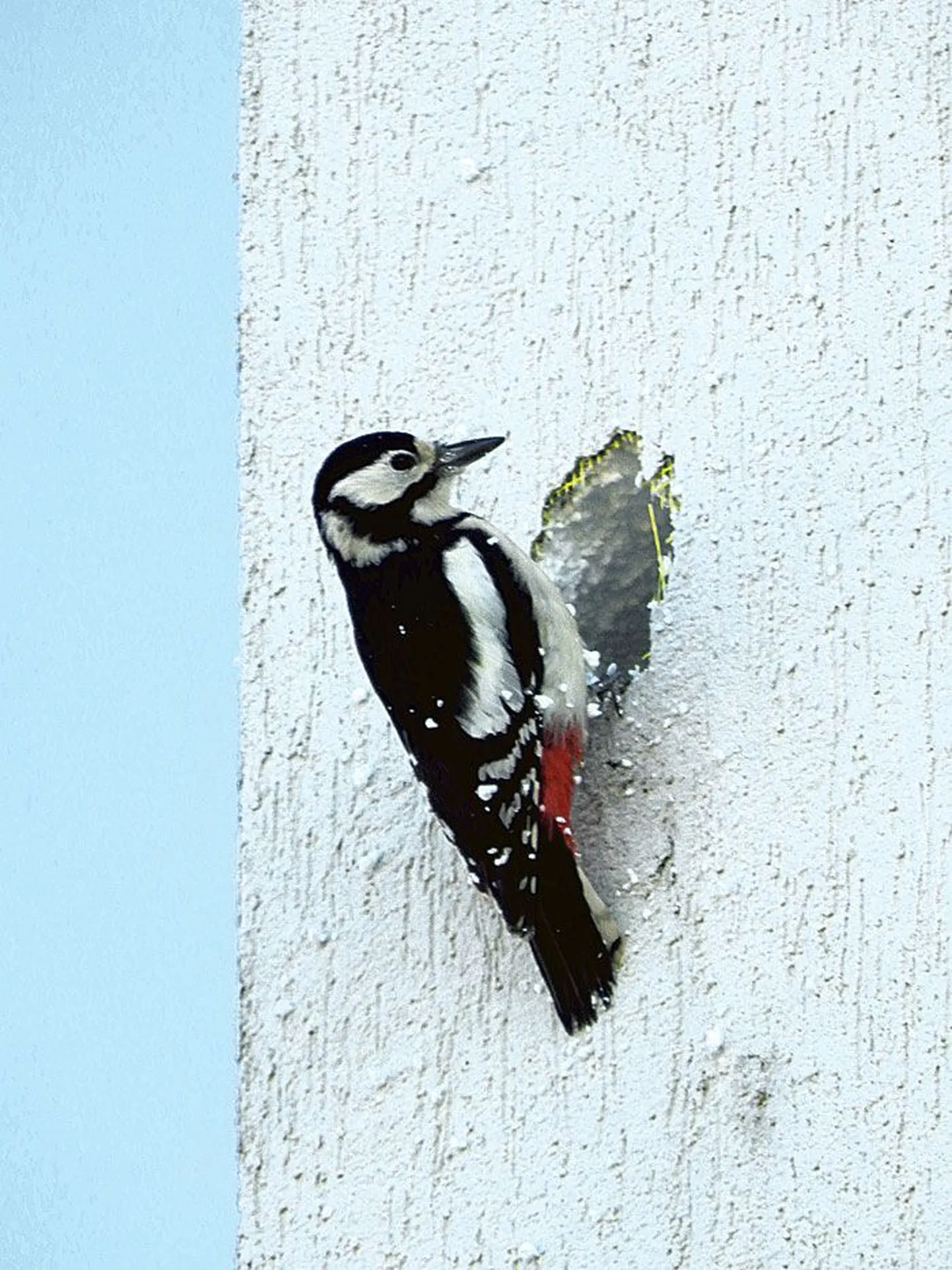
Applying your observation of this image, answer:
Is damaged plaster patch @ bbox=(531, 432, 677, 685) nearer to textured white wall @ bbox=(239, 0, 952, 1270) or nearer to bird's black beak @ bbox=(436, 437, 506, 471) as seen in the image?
textured white wall @ bbox=(239, 0, 952, 1270)

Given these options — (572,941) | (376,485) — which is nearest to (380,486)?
(376,485)

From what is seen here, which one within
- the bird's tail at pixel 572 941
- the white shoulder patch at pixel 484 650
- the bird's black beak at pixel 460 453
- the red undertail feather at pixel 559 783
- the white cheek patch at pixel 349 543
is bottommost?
the bird's tail at pixel 572 941

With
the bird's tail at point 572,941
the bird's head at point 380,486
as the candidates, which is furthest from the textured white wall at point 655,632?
the bird's head at point 380,486

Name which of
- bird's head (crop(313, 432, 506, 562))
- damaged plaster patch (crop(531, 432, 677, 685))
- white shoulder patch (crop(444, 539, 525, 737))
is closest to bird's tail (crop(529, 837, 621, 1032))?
white shoulder patch (crop(444, 539, 525, 737))

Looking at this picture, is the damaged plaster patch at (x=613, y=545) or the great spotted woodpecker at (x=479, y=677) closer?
the great spotted woodpecker at (x=479, y=677)

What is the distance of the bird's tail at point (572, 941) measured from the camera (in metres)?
1.91

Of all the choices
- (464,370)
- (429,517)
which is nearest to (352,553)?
(429,517)

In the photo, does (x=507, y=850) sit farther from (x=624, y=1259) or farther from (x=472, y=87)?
(x=472, y=87)

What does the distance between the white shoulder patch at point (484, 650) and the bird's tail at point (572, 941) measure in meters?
0.13

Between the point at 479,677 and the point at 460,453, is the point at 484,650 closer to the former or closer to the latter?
the point at 479,677

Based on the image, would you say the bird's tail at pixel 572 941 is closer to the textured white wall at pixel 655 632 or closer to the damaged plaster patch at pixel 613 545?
the textured white wall at pixel 655 632

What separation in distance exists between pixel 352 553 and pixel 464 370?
10.4 inches

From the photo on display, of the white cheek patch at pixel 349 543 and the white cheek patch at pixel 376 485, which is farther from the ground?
the white cheek patch at pixel 376 485

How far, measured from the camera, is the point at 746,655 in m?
2.00
